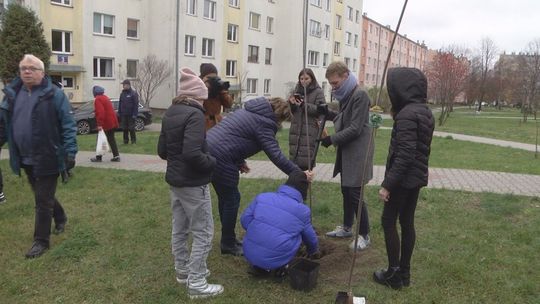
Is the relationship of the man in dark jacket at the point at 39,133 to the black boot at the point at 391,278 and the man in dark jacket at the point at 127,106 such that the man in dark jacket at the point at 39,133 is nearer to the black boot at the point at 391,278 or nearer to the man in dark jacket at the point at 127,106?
the black boot at the point at 391,278

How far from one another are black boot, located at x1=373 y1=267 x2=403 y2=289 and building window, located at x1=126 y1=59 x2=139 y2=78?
28.9 metres

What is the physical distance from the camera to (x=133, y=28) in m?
30.9

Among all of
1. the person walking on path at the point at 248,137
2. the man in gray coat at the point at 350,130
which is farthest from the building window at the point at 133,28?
the person walking on path at the point at 248,137

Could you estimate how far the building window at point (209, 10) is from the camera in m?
33.6

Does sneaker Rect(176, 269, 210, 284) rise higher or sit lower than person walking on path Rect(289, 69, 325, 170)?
lower

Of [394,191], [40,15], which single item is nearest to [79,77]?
[40,15]

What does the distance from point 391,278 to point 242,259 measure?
140 centimetres

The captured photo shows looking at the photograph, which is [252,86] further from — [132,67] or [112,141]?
[112,141]

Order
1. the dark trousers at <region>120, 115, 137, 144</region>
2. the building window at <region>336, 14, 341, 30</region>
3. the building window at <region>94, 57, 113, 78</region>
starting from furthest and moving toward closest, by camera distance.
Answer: the building window at <region>336, 14, 341, 30</region> < the building window at <region>94, 57, 113, 78</region> < the dark trousers at <region>120, 115, 137, 144</region>

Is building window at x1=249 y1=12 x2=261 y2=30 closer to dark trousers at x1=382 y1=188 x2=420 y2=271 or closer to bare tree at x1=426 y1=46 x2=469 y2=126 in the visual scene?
bare tree at x1=426 y1=46 x2=469 y2=126

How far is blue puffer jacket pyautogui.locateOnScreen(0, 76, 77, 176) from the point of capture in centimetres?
438

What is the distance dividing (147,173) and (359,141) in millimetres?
4979

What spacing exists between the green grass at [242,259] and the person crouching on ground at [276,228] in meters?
0.29

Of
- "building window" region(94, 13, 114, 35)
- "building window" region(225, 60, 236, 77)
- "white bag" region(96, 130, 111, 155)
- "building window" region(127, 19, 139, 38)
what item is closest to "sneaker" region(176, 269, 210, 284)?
"white bag" region(96, 130, 111, 155)
